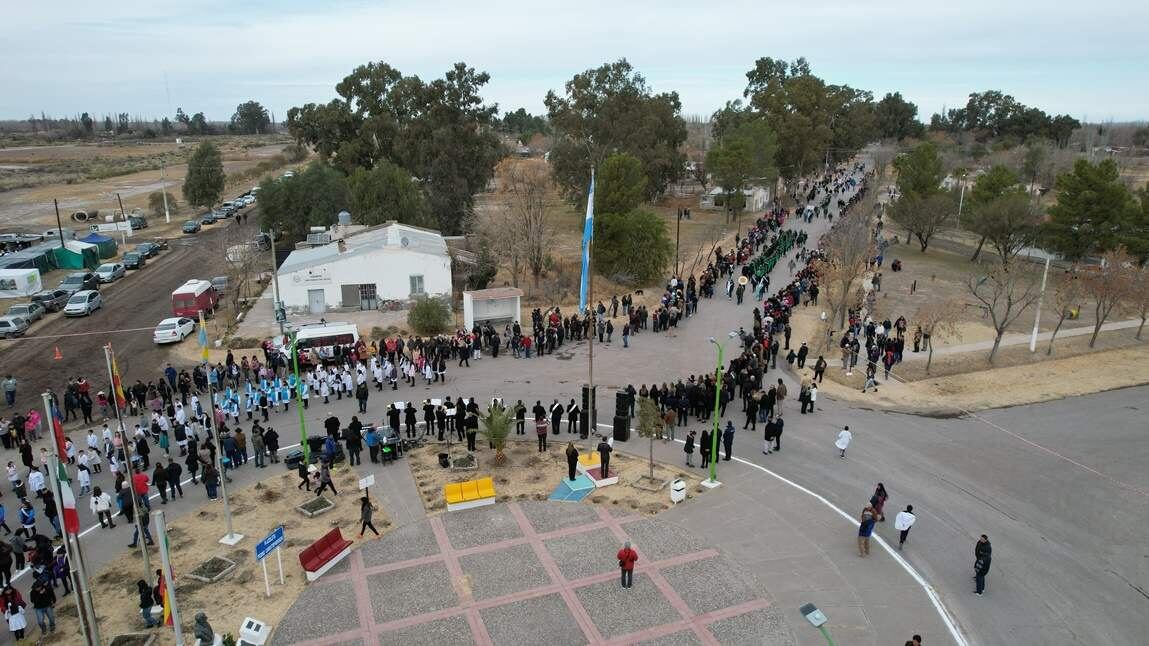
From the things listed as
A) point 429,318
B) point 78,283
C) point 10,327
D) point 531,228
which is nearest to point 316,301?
point 429,318

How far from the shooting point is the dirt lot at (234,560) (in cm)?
1274

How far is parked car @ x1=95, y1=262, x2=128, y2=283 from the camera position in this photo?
4322cm

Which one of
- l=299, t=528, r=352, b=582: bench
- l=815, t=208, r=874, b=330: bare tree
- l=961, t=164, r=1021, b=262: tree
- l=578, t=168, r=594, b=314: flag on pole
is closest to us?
l=299, t=528, r=352, b=582: bench

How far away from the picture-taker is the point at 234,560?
1445cm

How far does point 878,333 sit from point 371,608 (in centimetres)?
2255

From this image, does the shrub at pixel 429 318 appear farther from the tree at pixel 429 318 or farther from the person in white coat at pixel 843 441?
the person in white coat at pixel 843 441

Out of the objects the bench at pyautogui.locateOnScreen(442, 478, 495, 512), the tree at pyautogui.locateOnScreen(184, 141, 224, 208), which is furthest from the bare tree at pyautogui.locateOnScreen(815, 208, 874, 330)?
the tree at pyautogui.locateOnScreen(184, 141, 224, 208)

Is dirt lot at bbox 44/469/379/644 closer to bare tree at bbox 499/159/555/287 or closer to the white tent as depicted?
bare tree at bbox 499/159/555/287

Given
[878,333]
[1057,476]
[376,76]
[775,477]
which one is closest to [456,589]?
[775,477]

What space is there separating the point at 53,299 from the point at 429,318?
837 inches

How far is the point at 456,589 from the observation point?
44.7 feet

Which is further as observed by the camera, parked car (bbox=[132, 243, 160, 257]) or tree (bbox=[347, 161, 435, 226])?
tree (bbox=[347, 161, 435, 226])

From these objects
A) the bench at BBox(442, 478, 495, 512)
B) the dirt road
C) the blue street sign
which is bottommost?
the dirt road

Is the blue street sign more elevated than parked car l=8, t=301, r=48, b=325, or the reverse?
the blue street sign
